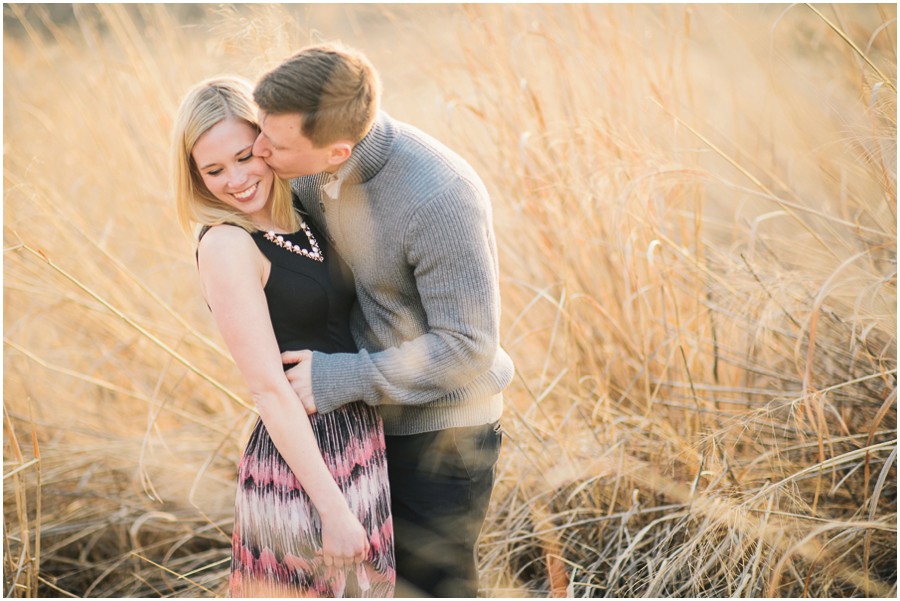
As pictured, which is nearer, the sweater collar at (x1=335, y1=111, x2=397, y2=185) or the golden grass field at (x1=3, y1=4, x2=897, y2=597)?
the sweater collar at (x1=335, y1=111, x2=397, y2=185)

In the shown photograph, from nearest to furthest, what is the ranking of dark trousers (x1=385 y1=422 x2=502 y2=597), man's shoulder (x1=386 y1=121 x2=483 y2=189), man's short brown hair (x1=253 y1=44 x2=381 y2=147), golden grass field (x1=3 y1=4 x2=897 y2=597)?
man's short brown hair (x1=253 y1=44 x2=381 y2=147) < man's shoulder (x1=386 y1=121 x2=483 y2=189) < dark trousers (x1=385 y1=422 x2=502 y2=597) < golden grass field (x1=3 y1=4 x2=897 y2=597)

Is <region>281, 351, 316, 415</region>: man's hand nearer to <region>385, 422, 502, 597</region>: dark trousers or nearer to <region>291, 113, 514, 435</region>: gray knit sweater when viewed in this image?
<region>291, 113, 514, 435</region>: gray knit sweater

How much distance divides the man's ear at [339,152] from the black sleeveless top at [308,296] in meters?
0.19

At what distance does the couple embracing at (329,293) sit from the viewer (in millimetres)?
1317

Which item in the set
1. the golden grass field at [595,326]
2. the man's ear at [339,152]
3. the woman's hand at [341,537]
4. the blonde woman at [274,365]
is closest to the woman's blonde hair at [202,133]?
the blonde woman at [274,365]

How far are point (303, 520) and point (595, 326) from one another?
113 centimetres

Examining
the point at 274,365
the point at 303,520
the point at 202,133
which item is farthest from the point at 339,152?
the point at 303,520

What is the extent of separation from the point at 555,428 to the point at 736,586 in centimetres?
63

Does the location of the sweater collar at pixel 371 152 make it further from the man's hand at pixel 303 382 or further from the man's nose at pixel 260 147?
the man's hand at pixel 303 382

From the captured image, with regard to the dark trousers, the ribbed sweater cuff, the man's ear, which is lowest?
the dark trousers

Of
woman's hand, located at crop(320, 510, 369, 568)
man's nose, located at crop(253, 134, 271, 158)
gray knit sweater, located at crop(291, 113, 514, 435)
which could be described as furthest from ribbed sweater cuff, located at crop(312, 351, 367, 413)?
man's nose, located at crop(253, 134, 271, 158)

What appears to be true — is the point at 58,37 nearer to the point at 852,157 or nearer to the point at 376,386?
the point at 376,386

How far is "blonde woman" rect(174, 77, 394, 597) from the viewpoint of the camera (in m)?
1.33

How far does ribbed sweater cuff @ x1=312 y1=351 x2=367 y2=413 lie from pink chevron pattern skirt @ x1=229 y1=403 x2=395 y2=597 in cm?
5
